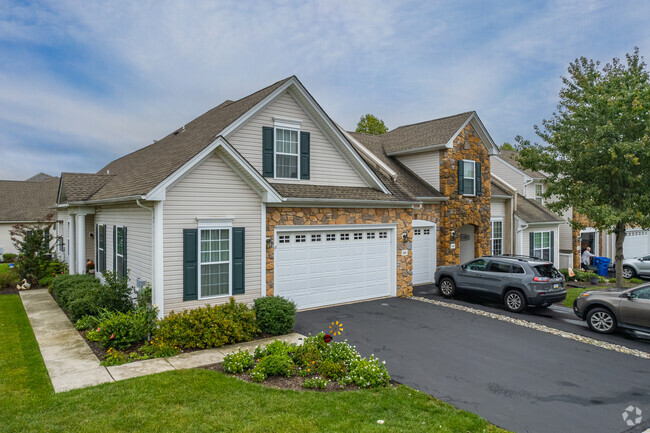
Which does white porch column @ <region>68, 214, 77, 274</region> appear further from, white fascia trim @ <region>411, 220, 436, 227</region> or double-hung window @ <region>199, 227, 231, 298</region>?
white fascia trim @ <region>411, 220, 436, 227</region>

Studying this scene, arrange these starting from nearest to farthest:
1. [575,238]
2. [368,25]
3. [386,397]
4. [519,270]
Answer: [386,397]
[519,270]
[368,25]
[575,238]

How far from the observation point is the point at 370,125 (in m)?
40.1

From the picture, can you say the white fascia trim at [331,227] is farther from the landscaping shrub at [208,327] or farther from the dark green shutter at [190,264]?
the landscaping shrub at [208,327]

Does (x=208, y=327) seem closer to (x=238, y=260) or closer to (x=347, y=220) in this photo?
(x=238, y=260)

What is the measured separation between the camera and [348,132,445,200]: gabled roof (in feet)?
50.5

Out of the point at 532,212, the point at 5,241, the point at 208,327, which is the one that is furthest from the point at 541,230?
the point at 5,241

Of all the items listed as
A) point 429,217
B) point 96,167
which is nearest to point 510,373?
point 429,217

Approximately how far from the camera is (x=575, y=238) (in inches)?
941

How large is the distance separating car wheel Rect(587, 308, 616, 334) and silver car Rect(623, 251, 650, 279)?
51.5ft

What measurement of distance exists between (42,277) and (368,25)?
57.3 feet

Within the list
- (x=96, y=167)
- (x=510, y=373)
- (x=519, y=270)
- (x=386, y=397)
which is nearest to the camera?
(x=386, y=397)

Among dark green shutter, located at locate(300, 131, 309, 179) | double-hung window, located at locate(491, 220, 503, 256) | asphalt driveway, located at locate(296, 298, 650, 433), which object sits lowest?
asphalt driveway, located at locate(296, 298, 650, 433)

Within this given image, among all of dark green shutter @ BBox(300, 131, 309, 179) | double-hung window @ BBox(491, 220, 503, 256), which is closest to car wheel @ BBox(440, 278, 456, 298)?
dark green shutter @ BBox(300, 131, 309, 179)

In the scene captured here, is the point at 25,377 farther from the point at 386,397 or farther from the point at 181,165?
the point at 386,397
